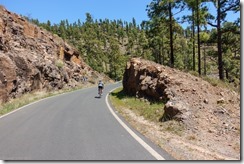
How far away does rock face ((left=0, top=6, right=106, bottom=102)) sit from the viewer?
27.3 metres

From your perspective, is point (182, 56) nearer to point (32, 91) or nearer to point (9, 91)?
point (32, 91)

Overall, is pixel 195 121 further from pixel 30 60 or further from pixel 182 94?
pixel 30 60

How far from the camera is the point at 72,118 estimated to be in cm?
1438

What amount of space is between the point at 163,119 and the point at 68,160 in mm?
5592

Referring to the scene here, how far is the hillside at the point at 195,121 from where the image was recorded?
26.4ft

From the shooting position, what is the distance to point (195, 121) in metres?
10.7

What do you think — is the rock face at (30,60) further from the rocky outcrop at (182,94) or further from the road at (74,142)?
the road at (74,142)

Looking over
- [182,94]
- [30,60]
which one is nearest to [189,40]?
[30,60]

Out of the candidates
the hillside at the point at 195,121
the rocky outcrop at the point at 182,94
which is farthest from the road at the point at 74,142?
the rocky outcrop at the point at 182,94

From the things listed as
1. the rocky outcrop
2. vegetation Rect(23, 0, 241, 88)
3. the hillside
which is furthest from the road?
vegetation Rect(23, 0, 241, 88)

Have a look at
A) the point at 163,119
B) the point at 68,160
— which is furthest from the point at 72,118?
the point at 68,160

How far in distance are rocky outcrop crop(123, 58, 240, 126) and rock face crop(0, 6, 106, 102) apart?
11.7 m

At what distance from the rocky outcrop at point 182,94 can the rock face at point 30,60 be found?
11.7m

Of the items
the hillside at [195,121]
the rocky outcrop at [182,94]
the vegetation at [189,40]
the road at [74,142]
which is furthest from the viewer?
the vegetation at [189,40]
